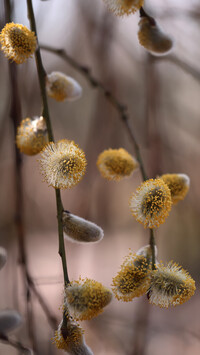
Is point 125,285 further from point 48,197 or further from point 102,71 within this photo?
point 48,197

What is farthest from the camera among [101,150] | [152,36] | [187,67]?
[101,150]

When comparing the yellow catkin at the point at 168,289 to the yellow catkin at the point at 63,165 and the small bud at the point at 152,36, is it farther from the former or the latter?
the small bud at the point at 152,36

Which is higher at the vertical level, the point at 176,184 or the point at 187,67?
the point at 187,67

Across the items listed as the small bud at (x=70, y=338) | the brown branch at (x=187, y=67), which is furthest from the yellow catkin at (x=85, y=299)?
the brown branch at (x=187, y=67)

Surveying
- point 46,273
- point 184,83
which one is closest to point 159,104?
point 184,83

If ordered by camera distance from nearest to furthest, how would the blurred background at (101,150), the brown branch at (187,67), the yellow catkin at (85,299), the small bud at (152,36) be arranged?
1. the yellow catkin at (85,299)
2. the small bud at (152,36)
3. the brown branch at (187,67)
4. the blurred background at (101,150)

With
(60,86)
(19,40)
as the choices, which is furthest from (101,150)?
(19,40)

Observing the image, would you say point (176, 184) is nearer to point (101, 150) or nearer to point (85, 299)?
point (85, 299)
